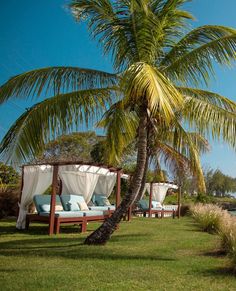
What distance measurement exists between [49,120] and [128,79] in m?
1.86

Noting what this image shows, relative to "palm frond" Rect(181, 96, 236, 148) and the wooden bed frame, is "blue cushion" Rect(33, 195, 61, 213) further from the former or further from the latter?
"palm frond" Rect(181, 96, 236, 148)

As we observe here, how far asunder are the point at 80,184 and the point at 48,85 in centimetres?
642

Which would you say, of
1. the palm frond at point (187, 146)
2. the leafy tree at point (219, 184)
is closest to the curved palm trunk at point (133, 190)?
the palm frond at point (187, 146)

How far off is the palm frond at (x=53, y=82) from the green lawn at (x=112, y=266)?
3.24 meters

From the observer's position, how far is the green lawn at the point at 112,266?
4.63 m

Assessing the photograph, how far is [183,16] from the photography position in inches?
299

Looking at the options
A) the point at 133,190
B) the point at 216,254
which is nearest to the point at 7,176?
the point at 133,190

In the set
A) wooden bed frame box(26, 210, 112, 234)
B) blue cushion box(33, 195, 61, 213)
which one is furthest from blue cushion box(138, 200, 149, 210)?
blue cushion box(33, 195, 61, 213)

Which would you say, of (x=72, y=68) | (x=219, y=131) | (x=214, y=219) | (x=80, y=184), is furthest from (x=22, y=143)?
(x=214, y=219)

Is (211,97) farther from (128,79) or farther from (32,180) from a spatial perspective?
(32,180)

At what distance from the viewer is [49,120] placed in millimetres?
7031

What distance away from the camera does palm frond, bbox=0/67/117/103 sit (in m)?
7.12

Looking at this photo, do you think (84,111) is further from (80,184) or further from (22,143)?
(80,184)

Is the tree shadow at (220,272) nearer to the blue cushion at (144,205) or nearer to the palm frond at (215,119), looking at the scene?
the palm frond at (215,119)
